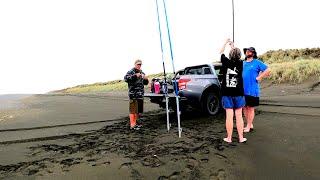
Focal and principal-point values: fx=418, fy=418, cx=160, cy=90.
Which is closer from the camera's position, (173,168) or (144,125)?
(173,168)

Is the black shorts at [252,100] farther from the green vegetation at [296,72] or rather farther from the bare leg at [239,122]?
the green vegetation at [296,72]

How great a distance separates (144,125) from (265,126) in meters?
3.27

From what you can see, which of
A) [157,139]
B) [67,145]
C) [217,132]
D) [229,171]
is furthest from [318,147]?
[67,145]

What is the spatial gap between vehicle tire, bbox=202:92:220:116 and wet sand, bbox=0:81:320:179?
2.19ft

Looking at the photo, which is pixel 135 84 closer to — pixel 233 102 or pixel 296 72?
pixel 233 102

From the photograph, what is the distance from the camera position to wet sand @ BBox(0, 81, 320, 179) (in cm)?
612

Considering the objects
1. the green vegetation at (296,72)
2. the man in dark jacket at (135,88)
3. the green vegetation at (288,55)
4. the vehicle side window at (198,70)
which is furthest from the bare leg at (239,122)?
the green vegetation at (288,55)

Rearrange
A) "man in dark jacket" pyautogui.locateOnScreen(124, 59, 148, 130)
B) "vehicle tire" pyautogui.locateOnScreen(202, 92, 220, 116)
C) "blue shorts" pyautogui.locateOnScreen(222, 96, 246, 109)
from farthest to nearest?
"vehicle tire" pyautogui.locateOnScreen(202, 92, 220, 116)
"man in dark jacket" pyautogui.locateOnScreen(124, 59, 148, 130)
"blue shorts" pyautogui.locateOnScreen(222, 96, 246, 109)

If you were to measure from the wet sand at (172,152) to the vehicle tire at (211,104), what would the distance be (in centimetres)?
67

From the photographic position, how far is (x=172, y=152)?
7355 millimetres

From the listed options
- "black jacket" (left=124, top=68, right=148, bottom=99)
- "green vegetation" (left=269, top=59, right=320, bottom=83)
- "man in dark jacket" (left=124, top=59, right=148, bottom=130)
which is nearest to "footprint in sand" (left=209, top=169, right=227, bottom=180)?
"man in dark jacket" (left=124, top=59, right=148, bottom=130)

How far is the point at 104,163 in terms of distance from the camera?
22.5 ft

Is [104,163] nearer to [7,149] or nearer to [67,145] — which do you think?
[67,145]

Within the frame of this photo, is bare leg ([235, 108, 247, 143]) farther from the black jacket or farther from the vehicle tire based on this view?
the vehicle tire
